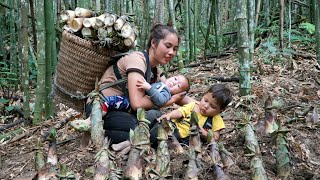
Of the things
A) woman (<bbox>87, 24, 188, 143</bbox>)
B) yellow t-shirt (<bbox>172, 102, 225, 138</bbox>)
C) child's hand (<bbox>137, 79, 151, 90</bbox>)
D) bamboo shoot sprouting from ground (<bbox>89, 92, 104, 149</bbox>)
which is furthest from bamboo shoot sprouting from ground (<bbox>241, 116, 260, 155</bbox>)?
bamboo shoot sprouting from ground (<bbox>89, 92, 104, 149</bbox>)

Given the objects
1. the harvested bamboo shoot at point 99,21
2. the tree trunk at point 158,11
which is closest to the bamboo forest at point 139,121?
the harvested bamboo shoot at point 99,21

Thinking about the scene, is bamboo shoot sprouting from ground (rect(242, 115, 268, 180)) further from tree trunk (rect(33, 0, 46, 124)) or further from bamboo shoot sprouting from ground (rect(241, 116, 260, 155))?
tree trunk (rect(33, 0, 46, 124))

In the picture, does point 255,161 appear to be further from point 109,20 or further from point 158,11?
point 158,11

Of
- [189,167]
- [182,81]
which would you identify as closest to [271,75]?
[182,81]

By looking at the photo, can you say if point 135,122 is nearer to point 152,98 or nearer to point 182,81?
point 152,98

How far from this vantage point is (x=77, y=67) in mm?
2816

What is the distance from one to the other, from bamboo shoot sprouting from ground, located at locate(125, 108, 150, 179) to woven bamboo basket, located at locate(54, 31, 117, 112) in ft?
1.99

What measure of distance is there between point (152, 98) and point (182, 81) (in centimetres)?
35

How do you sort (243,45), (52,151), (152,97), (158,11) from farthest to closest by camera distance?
1. (158,11)
2. (243,45)
3. (152,97)
4. (52,151)

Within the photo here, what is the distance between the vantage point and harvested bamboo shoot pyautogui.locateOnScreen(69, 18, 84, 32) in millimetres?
2797

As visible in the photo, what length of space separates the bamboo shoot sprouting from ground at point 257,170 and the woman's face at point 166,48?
100cm

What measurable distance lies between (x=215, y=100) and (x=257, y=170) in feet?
2.65

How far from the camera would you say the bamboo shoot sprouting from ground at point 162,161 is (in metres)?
2.12

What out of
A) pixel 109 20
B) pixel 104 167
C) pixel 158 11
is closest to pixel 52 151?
pixel 104 167
